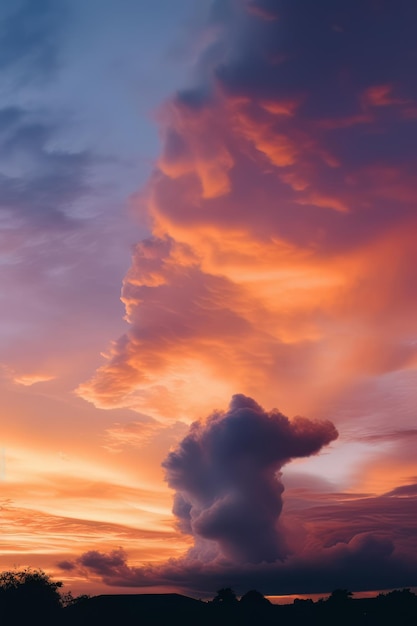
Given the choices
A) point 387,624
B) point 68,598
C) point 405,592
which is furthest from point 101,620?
point 405,592

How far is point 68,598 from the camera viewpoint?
529 ft

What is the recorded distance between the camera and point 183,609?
13925cm

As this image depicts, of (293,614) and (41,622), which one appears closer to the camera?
(41,622)

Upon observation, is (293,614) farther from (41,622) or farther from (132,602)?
(41,622)

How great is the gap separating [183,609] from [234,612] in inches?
403

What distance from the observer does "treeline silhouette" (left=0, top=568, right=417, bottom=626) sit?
132125 millimetres

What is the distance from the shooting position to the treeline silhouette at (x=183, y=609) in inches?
5202

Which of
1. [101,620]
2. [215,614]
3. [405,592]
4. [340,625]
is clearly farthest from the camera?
[405,592]

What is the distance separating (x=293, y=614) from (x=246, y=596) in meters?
14.8

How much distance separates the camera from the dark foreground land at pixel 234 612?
13112cm

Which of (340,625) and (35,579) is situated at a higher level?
(35,579)

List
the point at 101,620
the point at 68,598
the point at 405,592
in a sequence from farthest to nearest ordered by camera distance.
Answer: the point at 405,592
the point at 68,598
the point at 101,620

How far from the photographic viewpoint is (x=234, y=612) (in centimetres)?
14262

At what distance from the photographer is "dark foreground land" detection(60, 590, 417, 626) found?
13112 centimetres
